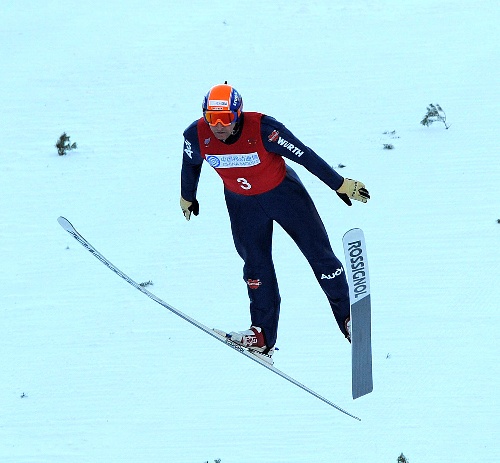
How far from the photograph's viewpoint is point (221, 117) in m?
5.92

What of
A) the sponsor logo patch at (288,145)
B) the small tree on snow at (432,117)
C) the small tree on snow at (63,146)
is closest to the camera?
the sponsor logo patch at (288,145)

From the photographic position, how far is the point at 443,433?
6957 mm

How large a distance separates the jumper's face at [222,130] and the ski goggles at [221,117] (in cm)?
2

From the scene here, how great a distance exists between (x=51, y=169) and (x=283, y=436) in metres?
5.05

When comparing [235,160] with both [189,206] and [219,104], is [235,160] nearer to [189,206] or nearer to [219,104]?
[219,104]

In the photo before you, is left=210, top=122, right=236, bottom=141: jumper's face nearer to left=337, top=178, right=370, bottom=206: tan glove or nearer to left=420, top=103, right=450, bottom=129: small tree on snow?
left=337, top=178, right=370, bottom=206: tan glove

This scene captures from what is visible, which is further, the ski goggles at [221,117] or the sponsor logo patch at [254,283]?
the sponsor logo patch at [254,283]

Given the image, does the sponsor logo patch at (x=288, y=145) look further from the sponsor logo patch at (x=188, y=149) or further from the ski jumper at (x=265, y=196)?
the sponsor logo patch at (x=188, y=149)

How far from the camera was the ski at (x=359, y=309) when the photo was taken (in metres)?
6.14

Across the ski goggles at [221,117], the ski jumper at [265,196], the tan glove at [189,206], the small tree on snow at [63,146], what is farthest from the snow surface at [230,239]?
the ski goggles at [221,117]

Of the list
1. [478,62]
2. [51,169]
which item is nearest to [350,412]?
[51,169]

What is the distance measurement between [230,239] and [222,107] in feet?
11.3

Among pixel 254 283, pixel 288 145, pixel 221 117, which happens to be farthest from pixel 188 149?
pixel 254 283

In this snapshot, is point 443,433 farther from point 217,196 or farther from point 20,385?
point 217,196
